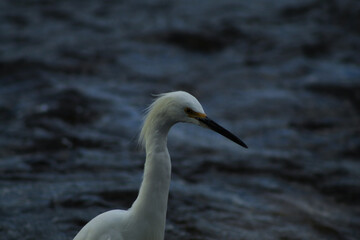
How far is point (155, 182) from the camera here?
438 centimetres

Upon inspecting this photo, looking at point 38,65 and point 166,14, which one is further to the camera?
point 166,14

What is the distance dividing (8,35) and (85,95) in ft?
10.6

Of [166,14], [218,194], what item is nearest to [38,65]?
[166,14]

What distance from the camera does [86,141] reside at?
8.74 meters

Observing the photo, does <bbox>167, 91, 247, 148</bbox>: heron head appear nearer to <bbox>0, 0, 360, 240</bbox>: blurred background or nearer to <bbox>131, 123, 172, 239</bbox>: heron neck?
<bbox>131, 123, 172, 239</bbox>: heron neck

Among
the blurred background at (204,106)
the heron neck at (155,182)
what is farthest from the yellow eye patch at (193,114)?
the blurred background at (204,106)

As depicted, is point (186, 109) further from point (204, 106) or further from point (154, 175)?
point (204, 106)

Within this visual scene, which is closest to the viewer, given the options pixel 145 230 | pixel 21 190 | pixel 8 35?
pixel 145 230

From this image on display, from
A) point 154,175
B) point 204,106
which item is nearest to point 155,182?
point 154,175

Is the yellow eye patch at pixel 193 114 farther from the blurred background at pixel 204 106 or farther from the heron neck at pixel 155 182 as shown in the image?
the blurred background at pixel 204 106

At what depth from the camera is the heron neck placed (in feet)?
14.1

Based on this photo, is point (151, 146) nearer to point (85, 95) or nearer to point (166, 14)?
point (85, 95)

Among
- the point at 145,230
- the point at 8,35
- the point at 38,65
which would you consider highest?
the point at 8,35

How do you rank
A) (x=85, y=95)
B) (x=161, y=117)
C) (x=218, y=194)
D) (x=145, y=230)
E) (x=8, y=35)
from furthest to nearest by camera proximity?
(x=8, y=35) < (x=85, y=95) < (x=218, y=194) < (x=145, y=230) < (x=161, y=117)
